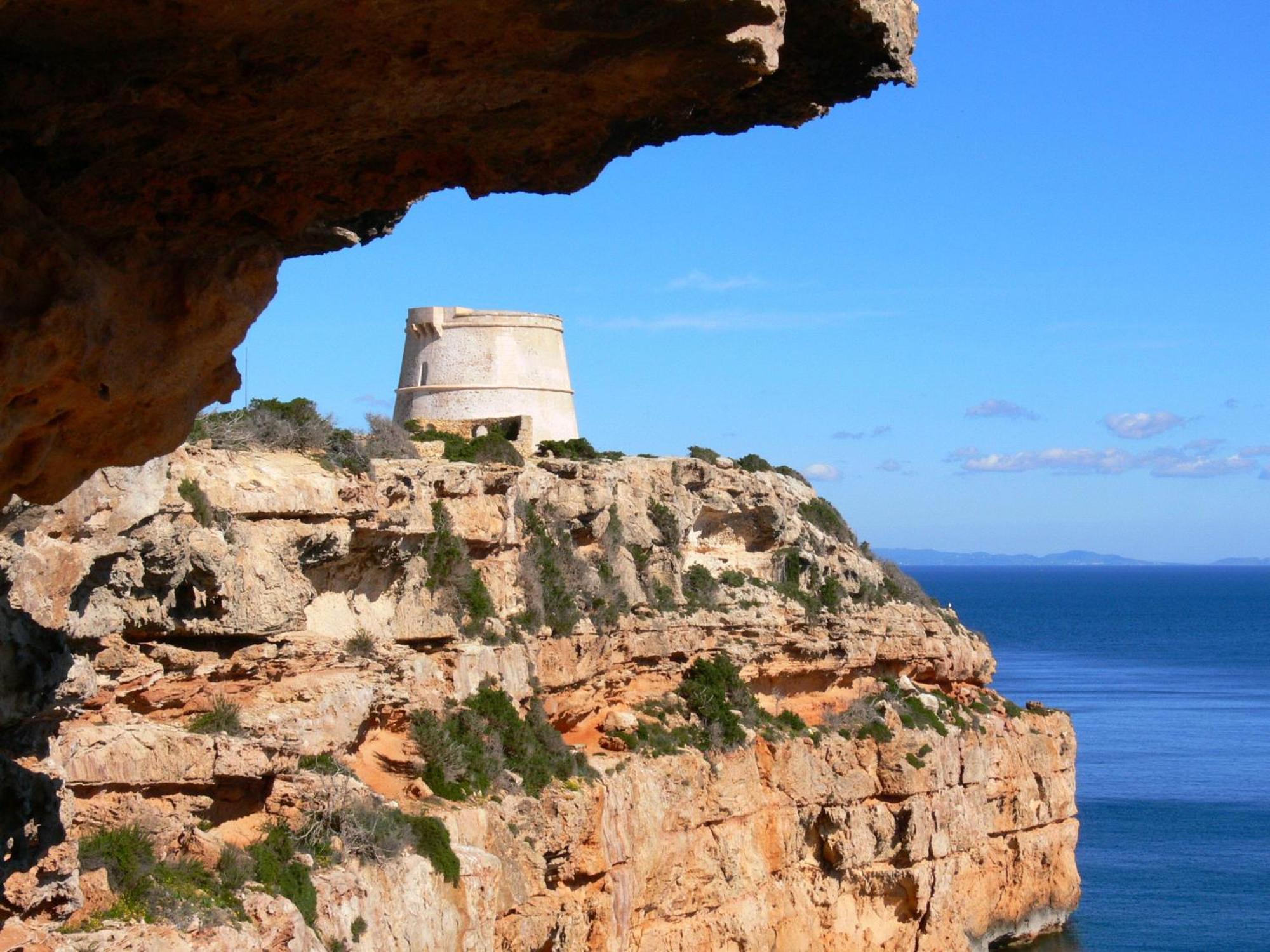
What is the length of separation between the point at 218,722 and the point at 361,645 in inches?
162

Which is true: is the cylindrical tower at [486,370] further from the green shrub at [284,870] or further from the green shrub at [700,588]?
the green shrub at [284,870]

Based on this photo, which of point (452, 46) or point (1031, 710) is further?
point (1031, 710)

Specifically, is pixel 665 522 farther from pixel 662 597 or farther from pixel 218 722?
pixel 218 722

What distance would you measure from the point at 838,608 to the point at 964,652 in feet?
15.6

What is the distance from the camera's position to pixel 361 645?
22.5 m

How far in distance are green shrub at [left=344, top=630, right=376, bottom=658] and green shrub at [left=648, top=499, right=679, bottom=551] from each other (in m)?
10.4

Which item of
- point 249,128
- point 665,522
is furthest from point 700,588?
point 249,128

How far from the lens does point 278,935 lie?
16250 mm

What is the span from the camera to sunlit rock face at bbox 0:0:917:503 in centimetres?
575

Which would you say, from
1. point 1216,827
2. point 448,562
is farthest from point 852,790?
point 1216,827

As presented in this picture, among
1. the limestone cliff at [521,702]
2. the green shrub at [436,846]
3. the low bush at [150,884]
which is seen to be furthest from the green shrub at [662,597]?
the low bush at [150,884]

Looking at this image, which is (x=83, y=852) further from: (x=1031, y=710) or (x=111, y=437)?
(x=1031, y=710)

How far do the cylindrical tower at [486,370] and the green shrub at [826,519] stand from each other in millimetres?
5681

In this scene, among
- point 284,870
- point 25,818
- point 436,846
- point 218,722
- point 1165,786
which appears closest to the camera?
point 25,818
